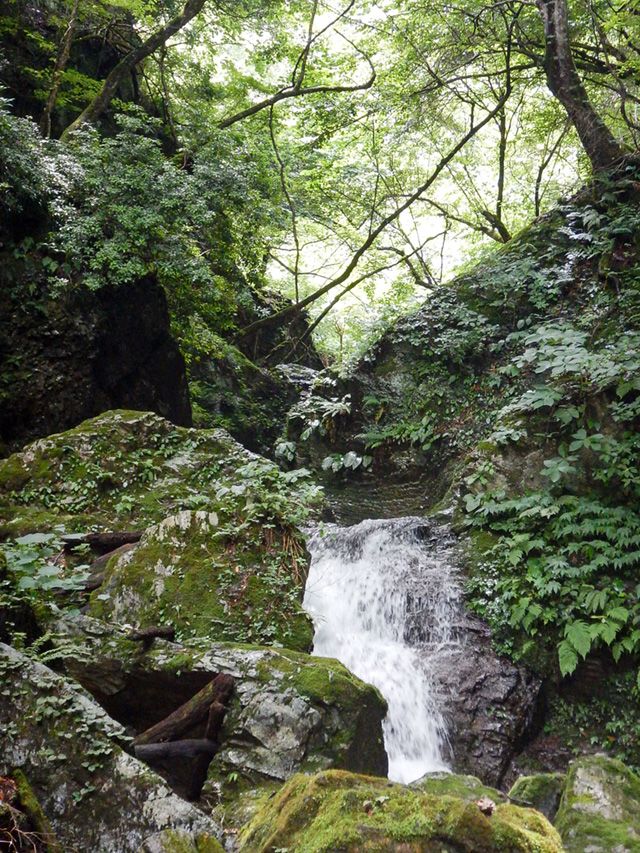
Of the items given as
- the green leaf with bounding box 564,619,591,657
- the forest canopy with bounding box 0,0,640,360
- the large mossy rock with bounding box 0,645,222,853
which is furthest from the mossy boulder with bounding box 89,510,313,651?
the forest canopy with bounding box 0,0,640,360

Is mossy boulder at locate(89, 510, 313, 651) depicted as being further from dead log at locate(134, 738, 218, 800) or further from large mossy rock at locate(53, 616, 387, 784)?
dead log at locate(134, 738, 218, 800)

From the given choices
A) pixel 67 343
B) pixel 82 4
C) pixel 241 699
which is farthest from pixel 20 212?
pixel 241 699

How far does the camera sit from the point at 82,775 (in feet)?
7.29

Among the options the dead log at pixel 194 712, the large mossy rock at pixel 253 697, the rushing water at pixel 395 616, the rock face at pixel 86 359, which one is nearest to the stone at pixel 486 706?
the rushing water at pixel 395 616

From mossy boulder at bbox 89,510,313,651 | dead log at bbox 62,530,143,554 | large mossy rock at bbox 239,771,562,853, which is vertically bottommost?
large mossy rock at bbox 239,771,562,853

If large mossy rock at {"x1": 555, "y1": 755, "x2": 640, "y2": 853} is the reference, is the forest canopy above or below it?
above

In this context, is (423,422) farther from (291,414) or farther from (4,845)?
(4,845)

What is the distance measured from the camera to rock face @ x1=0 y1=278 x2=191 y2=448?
757cm

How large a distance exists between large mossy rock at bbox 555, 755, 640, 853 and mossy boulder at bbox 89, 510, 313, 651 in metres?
2.15

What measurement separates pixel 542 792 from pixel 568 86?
1062 cm

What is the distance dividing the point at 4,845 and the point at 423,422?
29.5ft

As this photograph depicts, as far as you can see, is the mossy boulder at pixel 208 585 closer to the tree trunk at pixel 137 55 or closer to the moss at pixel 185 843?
the moss at pixel 185 843

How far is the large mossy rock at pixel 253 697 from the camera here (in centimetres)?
350

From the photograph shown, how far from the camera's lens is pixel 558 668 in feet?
18.8
